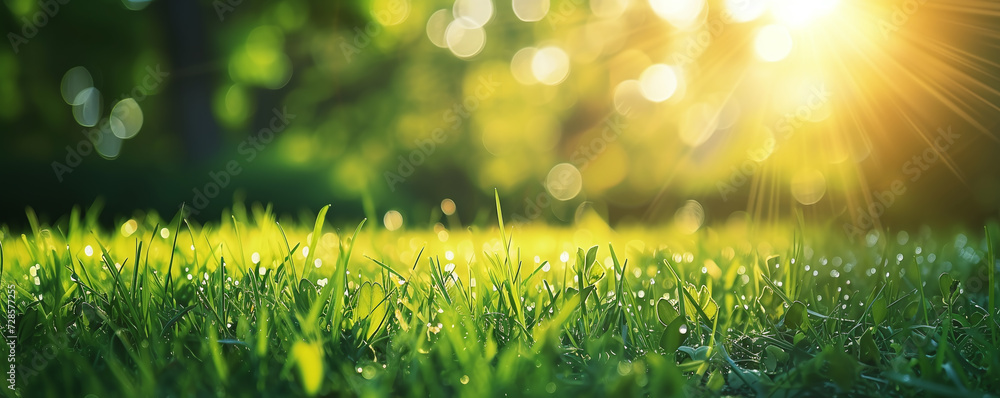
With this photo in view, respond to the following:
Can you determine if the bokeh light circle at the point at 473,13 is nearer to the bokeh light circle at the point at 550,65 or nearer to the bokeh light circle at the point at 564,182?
the bokeh light circle at the point at 550,65

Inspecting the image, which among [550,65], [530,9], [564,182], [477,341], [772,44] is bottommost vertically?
[564,182]

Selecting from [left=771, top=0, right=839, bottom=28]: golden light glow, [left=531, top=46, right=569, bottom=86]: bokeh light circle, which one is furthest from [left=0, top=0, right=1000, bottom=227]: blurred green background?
[left=771, top=0, right=839, bottom=28]: golden light glow

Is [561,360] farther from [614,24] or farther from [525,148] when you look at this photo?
[525,148]

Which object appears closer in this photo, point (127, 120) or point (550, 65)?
point (550, 65)

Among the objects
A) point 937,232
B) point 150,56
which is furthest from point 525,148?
point 937,232

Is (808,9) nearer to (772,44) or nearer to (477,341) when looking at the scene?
(477,341)

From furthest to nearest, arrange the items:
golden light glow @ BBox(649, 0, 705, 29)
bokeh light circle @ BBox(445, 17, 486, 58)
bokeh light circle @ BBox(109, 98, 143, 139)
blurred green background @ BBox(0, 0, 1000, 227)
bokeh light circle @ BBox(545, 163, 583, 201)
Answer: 1. bokeh light circle @ BBox(545, 163, 583, 201)
2. bokeh light circle @ BBox(109, 98, 143, 139)
3. bokeh light circle @ BBox(445, 17, 486, 58)
4. golden light glow @ BBox(649, 0, 705, 29)
5. blurred green background @ BBox(0, 0, 1000, 227)

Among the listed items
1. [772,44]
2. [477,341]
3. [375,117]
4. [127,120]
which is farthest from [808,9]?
[127,120]

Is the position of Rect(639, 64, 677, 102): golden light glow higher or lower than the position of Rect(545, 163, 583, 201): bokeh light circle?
higher

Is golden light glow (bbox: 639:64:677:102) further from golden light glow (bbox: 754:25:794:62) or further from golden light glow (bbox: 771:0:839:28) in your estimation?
golden light glow (bbox: 771:0:839:28)

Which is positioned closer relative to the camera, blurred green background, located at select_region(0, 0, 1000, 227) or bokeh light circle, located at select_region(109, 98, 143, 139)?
blurred green background, located at select_region(0, 0, 1000, 227)
